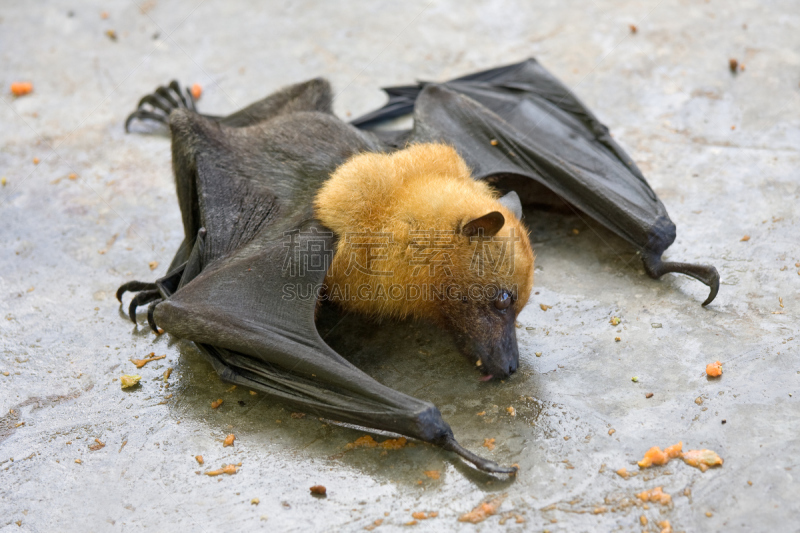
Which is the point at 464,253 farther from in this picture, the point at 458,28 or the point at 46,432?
the point at 458,28

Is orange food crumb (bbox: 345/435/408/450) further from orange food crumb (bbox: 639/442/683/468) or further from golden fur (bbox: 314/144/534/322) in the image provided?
orange food crumb (bbox: 639/442/683/468)

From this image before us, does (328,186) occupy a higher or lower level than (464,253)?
higher

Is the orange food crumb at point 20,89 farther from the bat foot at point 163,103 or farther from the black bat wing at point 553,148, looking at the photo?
the black bat wing at point 553,148

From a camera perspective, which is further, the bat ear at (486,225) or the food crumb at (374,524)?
the bat ear at (486,225)

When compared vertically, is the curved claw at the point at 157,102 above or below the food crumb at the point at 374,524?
above

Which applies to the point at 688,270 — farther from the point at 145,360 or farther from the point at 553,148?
the point at 145,360

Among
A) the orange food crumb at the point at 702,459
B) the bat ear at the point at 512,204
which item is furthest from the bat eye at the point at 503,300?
the orange food crumb at the point at 702,459

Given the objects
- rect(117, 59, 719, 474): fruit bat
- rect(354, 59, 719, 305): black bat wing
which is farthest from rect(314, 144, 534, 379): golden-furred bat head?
rect(354, 59, 719, 305): black bat wing

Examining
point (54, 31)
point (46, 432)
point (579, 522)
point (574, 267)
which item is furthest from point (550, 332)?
point (54, 31)
